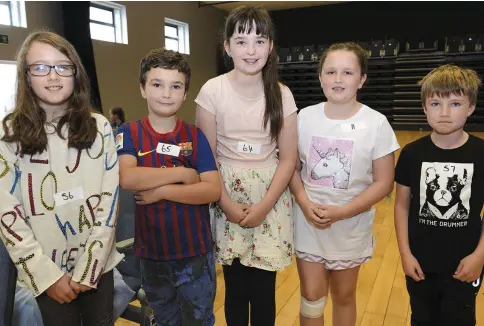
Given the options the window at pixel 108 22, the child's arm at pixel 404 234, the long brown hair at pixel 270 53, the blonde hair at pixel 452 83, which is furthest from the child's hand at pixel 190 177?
the window at pixel 108 22

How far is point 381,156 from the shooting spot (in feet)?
4.98

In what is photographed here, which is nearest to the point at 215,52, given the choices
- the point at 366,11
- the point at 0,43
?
the point at 366,11

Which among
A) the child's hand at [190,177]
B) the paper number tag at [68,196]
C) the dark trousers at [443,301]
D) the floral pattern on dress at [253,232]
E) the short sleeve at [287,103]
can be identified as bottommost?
the dark trousers at [443,301]

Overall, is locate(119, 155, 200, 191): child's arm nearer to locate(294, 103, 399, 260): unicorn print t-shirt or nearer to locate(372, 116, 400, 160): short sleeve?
locate(294, 103, 399, 260): unicorn print t-shirt

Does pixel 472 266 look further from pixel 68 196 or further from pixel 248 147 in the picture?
pixel 68 196

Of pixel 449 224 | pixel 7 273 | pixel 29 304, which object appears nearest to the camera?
pixel 7 273

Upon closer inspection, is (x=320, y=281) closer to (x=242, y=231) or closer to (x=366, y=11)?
(x=242, y=231)

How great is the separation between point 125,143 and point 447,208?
124cm

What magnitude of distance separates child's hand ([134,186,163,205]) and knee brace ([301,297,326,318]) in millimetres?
791

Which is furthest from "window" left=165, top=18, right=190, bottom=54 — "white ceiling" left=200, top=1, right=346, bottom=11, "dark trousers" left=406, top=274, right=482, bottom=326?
"dark trousers" left=406, top=274, right=482, bottom=326

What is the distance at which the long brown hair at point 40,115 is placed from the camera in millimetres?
1243

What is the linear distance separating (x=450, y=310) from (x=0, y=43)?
792 cm

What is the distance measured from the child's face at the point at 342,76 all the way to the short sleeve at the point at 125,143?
0.80m

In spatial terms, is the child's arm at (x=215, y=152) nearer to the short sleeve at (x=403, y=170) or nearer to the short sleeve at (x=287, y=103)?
the short sleeve at (x=287, y=103)
